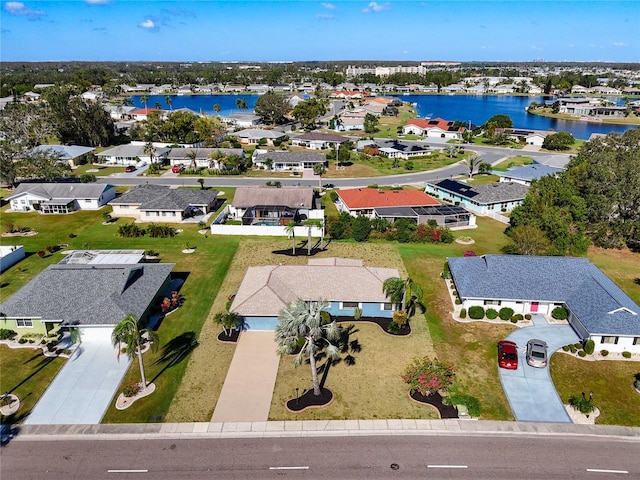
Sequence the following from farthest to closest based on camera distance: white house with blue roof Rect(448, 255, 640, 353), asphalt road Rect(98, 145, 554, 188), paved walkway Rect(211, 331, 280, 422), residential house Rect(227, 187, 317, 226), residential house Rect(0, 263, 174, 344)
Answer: asphalt road Rect(98, 145, 554, 188)
residential house Rect(227, 187, 317, 226)
residential house Rect(0, 263, 174, 344)
white house with blue roof Rect(448, 255, 640, 353)
paved walkway Rect(211, 331, 280, 422)

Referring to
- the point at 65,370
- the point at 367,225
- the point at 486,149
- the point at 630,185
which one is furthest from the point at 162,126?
the point at 630,185

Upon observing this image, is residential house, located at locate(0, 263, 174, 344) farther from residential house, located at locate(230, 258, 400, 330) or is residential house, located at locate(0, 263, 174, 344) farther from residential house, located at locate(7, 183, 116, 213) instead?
residential house, located at locate(7, 183, 116, 213)

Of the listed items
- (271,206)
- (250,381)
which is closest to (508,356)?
(250,381)

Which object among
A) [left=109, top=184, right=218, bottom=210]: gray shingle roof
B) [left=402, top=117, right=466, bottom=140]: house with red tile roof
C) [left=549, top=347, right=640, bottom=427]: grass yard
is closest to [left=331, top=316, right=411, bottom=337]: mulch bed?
[left=549, top=347, right=640, bottom=427]: grass yard

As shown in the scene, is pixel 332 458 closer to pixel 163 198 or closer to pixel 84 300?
pixel 84 300

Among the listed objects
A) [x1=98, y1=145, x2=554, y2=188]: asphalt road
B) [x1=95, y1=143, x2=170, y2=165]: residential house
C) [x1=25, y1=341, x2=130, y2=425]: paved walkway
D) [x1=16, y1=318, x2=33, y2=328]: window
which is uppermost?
[x1=95, y1=143, x2=170, y2=165]: residential house

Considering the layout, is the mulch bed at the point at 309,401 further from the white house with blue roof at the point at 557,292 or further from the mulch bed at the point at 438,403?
the white house with blue roof at the point at 557,292
